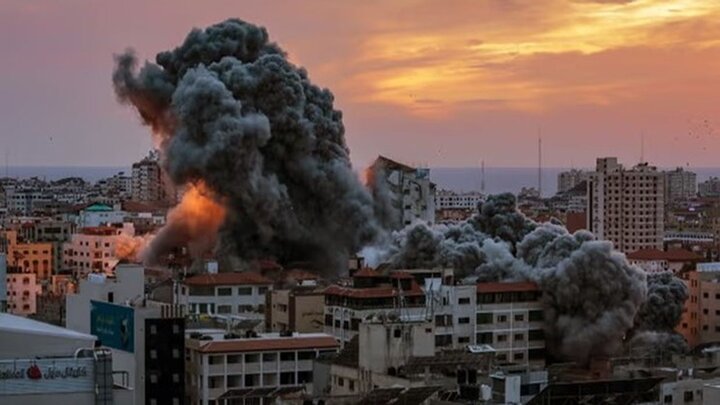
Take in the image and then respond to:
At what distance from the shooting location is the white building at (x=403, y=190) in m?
80.8

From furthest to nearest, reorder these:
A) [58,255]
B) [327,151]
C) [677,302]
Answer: [58,255]
[327,151]
[677,302]

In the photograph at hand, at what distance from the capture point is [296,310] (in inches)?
2135

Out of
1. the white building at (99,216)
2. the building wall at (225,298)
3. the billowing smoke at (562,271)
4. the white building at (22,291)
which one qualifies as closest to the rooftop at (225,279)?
the building wall at (225,298)

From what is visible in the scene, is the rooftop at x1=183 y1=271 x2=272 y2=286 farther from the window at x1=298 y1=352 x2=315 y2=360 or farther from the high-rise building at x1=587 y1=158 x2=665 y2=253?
the high-rise building at x1=587 y1=158 x2=665 y2=253

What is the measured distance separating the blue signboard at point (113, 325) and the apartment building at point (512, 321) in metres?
15.5

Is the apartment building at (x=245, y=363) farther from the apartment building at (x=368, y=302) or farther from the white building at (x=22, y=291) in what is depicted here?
the white building at (x=22, y=291)

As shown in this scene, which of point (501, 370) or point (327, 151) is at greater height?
point (327, 151)

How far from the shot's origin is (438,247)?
209 ft

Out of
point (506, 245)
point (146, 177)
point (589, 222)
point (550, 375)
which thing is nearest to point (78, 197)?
point (146, 177)

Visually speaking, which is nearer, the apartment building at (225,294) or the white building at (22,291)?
the apartment building at (225,294)

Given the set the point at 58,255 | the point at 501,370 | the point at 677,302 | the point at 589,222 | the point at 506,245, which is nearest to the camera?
the point at 501,370

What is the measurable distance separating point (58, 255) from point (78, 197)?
75.3 metres

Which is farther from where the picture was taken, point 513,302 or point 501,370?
point 513,302

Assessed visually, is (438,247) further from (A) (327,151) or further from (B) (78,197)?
(B) (78,197)
